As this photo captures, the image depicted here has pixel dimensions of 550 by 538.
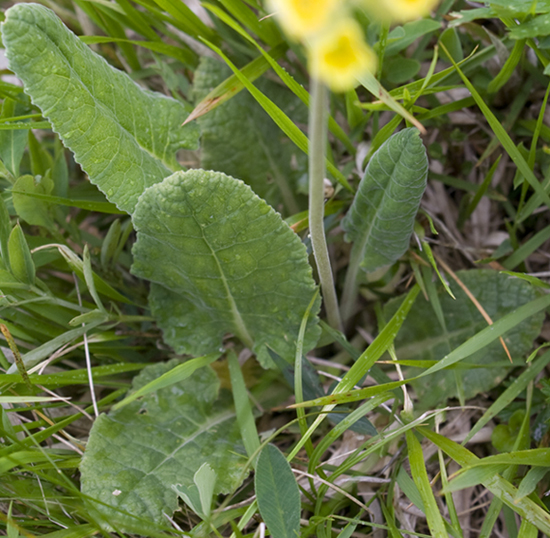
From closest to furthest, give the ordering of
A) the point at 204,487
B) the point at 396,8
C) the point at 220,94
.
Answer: the point at 396,8
the point at 204,487
the point at 220,94

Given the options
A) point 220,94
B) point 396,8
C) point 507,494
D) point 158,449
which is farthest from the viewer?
point 220,94

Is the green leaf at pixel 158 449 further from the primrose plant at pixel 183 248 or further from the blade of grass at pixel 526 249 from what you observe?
the blade of grass at pixel 526 249

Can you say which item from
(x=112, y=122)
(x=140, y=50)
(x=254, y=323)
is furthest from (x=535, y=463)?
(x=140, y=50)

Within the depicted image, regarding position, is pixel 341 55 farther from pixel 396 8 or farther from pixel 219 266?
pixel 219 266

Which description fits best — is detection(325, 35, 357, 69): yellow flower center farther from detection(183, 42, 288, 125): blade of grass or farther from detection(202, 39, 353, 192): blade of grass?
detection(183, 42, 288, 125): blade of grass

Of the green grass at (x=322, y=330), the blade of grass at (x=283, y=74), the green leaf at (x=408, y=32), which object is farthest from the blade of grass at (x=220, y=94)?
the green leaf at (x=408, y=32)

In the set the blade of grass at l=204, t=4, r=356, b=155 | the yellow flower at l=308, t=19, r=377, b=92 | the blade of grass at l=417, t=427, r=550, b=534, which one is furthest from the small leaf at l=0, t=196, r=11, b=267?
the blade of grass at l=417, t=427, r=550, b=534

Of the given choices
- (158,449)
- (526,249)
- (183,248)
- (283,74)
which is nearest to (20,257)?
(183,248)
